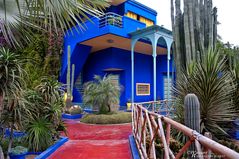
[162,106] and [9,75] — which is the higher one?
[9,75]

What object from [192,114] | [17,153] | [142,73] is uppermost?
[142,73]

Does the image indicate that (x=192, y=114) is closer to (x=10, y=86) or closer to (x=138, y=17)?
(x=10, y=86)

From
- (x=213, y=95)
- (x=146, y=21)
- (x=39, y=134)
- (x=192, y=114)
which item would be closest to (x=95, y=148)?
(x=39, y=134)

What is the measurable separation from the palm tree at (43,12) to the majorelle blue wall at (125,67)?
9.88m

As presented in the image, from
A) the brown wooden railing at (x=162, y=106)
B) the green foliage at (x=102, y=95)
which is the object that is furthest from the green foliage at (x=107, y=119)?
the brown wooden railing at (x=162, y=106)

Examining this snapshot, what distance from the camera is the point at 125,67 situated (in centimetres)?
1412

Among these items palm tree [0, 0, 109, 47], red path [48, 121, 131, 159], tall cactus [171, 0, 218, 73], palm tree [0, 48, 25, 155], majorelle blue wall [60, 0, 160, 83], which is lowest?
red path [48, 121, 131, 159]

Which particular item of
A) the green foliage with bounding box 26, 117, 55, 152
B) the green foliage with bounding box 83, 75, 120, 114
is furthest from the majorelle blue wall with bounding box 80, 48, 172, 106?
the green foliage with bounding box 26, 117, 55, 152

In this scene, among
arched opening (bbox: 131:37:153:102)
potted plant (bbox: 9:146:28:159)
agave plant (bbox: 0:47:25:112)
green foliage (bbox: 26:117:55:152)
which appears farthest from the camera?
arched opening (bbox: 131:37:153:102)

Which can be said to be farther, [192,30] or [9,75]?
[192,30]

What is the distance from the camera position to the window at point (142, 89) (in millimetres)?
14739

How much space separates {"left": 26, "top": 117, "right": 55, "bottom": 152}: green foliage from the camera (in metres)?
5.23

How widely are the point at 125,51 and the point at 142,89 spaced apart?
3051 mm

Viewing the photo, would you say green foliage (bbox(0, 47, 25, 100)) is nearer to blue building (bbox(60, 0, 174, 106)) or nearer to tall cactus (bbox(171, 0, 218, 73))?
tall cactus (bbox(171, 0, 218, 73))
